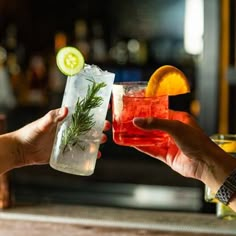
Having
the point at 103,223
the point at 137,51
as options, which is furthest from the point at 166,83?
the point at 137,51

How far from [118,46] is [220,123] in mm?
811

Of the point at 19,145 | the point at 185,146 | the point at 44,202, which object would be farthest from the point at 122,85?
the point at 44,202

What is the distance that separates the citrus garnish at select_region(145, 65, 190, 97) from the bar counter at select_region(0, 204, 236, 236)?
1.58 ft

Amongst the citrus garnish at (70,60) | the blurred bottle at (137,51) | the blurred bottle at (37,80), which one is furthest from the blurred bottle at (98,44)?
the citrus garnish at (70,60)

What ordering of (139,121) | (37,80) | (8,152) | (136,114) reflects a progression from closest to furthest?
(139,121)
(136,114)
(8,152)
(37,80)

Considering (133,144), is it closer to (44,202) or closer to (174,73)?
(174,73)

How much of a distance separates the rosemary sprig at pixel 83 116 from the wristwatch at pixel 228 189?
1.12 feet

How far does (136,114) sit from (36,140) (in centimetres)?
34

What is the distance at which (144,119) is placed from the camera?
138 centimetres

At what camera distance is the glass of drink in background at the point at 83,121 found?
153 centimetres

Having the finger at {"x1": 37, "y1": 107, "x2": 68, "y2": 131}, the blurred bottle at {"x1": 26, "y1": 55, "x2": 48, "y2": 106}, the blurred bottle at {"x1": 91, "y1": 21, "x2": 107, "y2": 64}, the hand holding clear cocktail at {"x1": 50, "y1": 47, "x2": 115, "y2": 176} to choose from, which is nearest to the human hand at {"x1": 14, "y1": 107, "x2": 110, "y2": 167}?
the finger at {"x1": 37, "y1": 107, "x2": 68, "y2": 131}

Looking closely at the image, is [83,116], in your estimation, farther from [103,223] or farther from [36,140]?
[103,223]

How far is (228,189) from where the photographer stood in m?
1.45

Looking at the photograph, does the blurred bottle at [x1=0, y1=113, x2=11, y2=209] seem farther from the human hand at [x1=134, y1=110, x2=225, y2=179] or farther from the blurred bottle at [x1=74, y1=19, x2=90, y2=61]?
the blurred bottle at [x1=74, y1=19, x2=90, y2=61]
